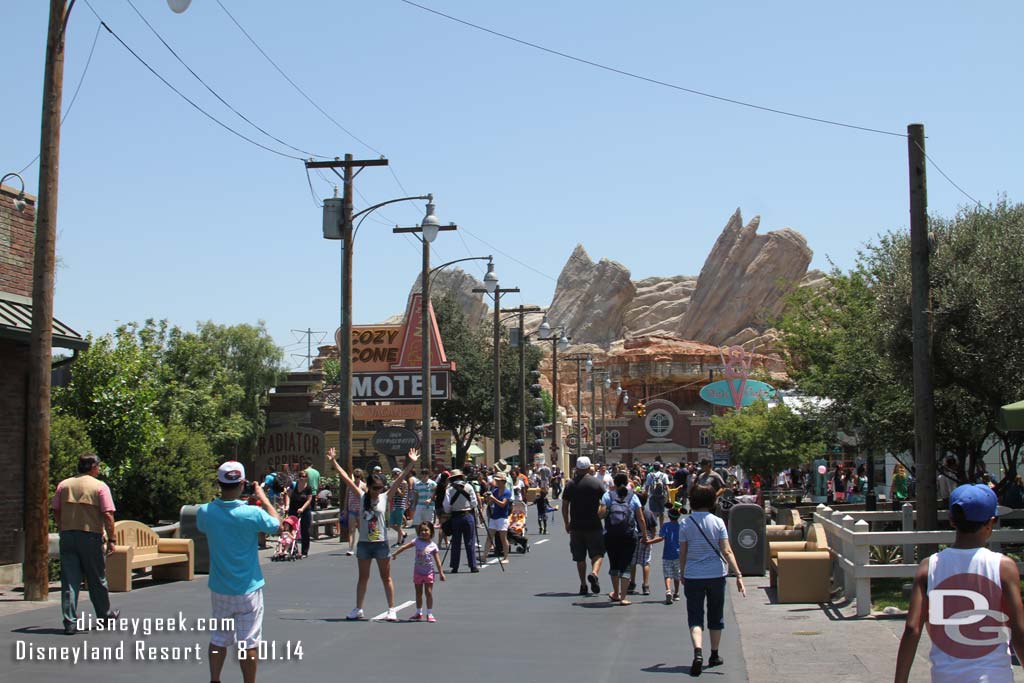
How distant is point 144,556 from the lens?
16906mm

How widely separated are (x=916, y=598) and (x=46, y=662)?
790 centimetres

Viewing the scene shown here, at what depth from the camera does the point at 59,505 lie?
40.4 ft

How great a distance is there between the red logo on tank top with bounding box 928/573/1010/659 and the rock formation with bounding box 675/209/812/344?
17481 centimetres

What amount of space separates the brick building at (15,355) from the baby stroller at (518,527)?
9837 millimetres

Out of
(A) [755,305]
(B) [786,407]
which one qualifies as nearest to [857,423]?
(B) [786,407]

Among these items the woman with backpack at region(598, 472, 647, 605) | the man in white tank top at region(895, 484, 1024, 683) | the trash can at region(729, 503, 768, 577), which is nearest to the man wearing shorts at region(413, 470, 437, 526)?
the trash can at region(729, 503, 768, 577)

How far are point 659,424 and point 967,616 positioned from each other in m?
95.2

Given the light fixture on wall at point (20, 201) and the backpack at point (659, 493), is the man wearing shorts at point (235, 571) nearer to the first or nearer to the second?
the light fixture on wall at point (20, 201)

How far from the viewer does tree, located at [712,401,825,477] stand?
122ft

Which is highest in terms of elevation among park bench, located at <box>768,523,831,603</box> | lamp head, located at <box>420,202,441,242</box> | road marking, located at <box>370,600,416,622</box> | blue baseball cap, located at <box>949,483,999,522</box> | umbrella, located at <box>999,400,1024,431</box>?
lamp head, located at <box>420,202,441,242</box>

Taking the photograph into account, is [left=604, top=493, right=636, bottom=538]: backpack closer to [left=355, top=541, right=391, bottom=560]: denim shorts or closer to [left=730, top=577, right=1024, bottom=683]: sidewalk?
[left=730, top=577, right=1024, bottom=683]: sidewalk

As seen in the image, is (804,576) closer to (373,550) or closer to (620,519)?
(620,519)

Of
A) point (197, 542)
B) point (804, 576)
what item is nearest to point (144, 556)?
point (197, 542)

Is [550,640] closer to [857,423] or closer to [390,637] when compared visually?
[390,637]
